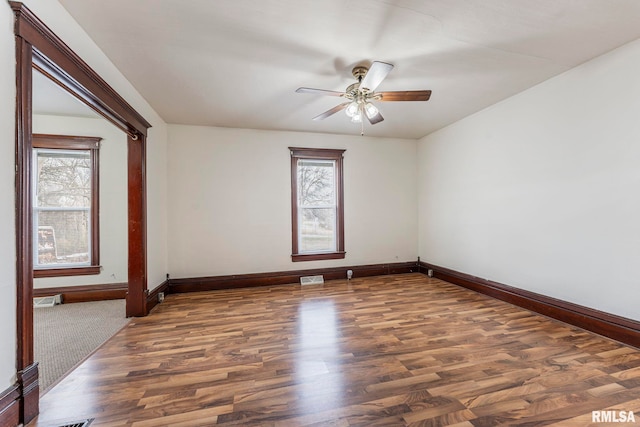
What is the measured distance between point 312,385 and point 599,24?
136 inches

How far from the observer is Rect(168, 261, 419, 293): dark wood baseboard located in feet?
13.8

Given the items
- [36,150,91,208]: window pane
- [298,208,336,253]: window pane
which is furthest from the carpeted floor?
[298,208,336,253]: window pane

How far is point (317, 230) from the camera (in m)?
4.88

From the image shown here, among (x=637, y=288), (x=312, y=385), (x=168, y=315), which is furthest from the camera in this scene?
(x=168, y=315)

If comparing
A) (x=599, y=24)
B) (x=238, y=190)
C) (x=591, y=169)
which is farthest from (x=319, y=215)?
(x=599, y=24)

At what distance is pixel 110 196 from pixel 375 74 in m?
4.11

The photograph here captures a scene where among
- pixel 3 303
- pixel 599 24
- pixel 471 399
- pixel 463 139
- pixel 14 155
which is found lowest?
pixel 471 399

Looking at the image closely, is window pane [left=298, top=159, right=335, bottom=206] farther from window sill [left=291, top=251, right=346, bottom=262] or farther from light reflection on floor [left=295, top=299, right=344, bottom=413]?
light reflection on floor [left=295, top=299, right=344, bottom=413]

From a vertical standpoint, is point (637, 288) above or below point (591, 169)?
below

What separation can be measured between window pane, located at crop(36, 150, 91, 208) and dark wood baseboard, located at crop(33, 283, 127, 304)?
1.18 m

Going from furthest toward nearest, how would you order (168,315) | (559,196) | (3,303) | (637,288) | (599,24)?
1. (168,315)
2. (559,196)
3. (637,288)
4. (599,24)
5. (3,303)

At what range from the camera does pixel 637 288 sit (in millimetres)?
2320

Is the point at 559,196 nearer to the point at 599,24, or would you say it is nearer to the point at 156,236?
the point at 599,24

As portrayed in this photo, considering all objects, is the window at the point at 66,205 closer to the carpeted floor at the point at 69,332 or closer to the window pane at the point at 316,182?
the carpeted floor at the point at 69,332
